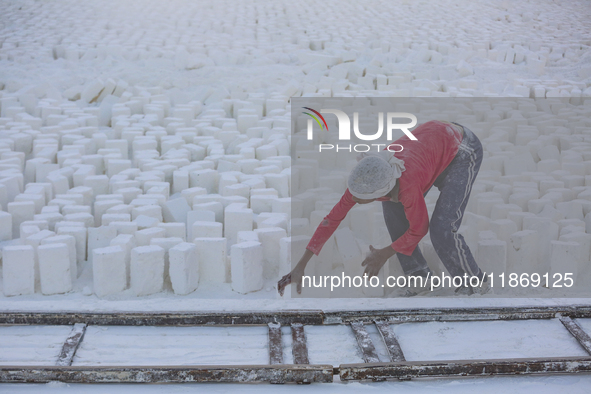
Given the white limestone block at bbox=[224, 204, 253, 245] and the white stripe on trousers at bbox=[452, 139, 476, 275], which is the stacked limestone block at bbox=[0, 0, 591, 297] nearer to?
the white limestone block at bbox=[224, 204, 253, 245]

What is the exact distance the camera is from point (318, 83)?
6.06 metres

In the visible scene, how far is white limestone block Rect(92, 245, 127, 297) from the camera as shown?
9.56 feet

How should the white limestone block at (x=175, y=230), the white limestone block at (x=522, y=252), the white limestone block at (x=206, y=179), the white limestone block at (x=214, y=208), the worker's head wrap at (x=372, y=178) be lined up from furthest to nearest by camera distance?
the white limestone block at (x=206, y=179)
the white limestone block at (x=214, y=208)
the white limestone block at (x=175, y=230)
the white limestone block at (x=522, y=252)
the worker's head wrap at (x=372, y=178)

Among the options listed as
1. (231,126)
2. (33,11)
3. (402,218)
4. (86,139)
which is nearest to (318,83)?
(231,126)

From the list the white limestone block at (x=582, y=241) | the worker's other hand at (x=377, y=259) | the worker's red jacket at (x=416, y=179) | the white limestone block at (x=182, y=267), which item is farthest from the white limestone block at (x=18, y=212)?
the white limestone block at (x=582, y=241)

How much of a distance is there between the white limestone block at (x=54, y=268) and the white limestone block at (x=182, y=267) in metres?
0.55

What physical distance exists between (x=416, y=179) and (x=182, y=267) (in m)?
1.30

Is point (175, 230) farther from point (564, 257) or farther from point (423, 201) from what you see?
point (564, 257)

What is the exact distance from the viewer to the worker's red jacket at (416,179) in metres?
2.59

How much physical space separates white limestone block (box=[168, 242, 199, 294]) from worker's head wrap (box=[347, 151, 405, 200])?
1.00 metres

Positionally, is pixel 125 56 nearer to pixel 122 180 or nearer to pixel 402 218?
pixel 122 180

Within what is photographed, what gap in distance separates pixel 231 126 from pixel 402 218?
2399 mm

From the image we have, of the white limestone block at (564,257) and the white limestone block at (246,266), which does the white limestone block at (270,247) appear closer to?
the white limestone block at (246,266)

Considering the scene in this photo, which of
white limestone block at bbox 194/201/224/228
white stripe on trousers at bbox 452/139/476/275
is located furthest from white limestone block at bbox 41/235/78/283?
white stripe on trousers at bbox 452/139/476/275
